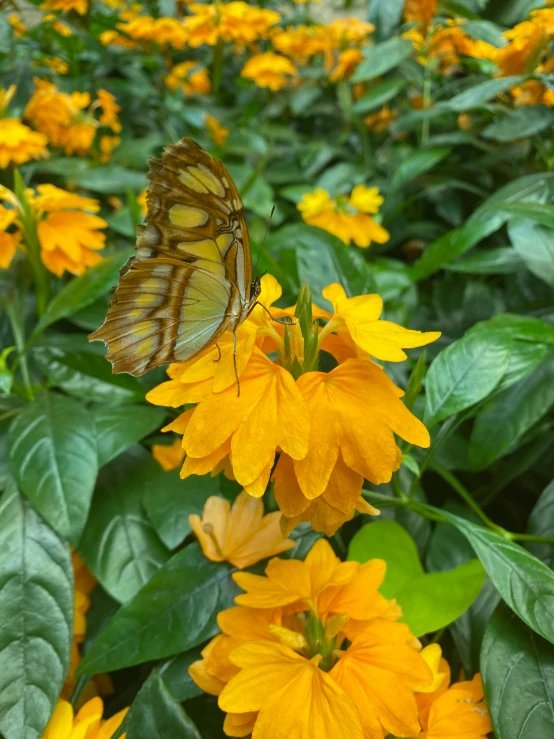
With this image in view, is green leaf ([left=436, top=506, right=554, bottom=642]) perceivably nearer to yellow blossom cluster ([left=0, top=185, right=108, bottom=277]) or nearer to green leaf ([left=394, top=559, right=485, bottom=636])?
green leaf ([left=394, top=559, right=485, bottom=636])

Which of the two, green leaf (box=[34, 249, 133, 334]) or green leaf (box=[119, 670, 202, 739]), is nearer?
green leaf (box=[119, 670, 202, 739])

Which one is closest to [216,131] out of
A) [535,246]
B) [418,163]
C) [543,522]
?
[418,163]

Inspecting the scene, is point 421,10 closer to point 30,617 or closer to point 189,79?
point 189,79

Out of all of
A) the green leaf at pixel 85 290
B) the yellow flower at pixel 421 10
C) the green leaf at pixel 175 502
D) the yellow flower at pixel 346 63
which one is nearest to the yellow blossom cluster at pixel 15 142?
the green leaf at pixel 85 290

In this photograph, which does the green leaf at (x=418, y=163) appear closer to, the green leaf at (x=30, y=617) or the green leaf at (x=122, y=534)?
the green leaf at (x=122, y=534)

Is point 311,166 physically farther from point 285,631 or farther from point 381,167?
point 285,631

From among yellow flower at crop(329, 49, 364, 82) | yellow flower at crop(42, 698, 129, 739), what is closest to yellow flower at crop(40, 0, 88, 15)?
yellow flower at crop(329, 49, 364, 82)

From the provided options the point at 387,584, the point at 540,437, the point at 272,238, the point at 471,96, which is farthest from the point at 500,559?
the point at 471,96
